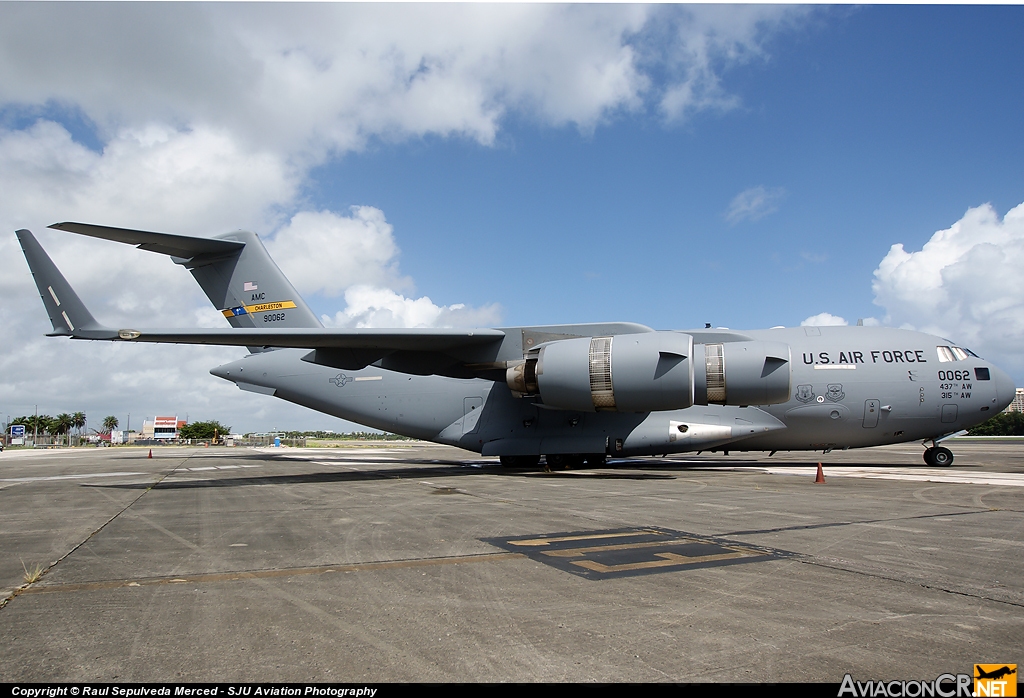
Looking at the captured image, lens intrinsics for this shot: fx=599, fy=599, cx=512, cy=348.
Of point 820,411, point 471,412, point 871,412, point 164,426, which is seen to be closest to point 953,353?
point 871,412

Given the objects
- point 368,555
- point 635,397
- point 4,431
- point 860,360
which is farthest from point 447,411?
point 4,431

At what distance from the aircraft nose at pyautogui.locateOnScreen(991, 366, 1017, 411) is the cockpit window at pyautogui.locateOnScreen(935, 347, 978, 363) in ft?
2.12

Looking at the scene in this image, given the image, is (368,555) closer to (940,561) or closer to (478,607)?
(478,607)

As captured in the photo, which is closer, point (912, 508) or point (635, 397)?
point (912, 508)

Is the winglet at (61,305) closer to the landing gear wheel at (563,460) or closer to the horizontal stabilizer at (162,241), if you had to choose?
the horizontal stabilizer at (162,241)

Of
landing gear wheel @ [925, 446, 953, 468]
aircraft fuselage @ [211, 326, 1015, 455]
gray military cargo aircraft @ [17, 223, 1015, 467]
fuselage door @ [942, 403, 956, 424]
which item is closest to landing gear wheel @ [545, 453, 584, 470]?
gray military cargo aircraft @ [17, 223, 1015, 467]

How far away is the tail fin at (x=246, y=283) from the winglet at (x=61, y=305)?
14.8 feet

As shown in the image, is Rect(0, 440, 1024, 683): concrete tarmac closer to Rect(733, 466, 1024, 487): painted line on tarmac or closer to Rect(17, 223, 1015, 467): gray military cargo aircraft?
Rect(17, 223, 1015, 467): gray military cargo aircraft

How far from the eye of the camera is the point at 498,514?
7281 mm

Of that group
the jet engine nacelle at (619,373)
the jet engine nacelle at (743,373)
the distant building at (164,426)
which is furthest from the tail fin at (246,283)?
the distant building at (164,426)

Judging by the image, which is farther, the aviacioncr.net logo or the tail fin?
the tail fin

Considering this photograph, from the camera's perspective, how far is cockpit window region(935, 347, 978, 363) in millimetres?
14812

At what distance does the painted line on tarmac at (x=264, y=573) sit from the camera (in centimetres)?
401

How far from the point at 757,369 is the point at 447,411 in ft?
27.7
